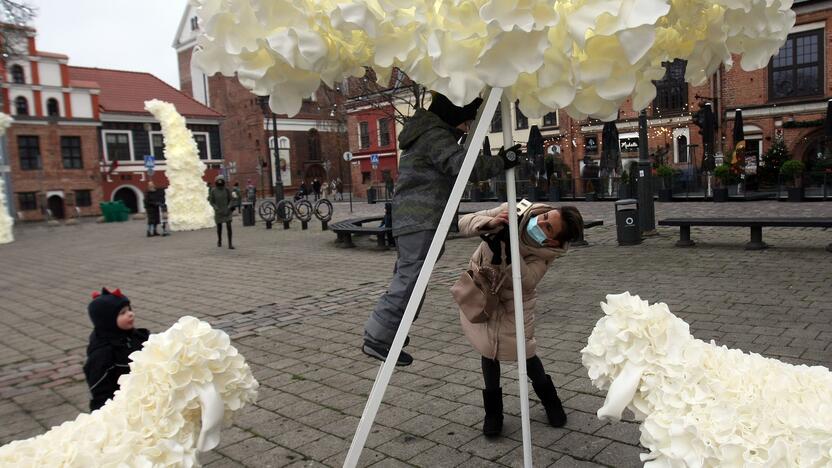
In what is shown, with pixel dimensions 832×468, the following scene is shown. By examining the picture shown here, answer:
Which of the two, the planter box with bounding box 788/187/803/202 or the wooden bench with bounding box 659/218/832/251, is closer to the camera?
the wooden bench with bounding box 659/218/832/251

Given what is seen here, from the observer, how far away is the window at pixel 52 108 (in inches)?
1618

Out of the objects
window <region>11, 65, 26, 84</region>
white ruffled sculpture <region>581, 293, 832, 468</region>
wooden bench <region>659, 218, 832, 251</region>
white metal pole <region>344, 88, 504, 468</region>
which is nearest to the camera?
white ruffled sculpture <region>581, 293, 832, 468</region>

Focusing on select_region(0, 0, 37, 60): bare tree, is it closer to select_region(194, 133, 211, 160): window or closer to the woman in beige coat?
the woman in beige coat

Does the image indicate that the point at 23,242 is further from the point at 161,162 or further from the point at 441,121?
the point at 161,162

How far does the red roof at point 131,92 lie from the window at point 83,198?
6621mm

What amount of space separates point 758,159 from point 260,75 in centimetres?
2836

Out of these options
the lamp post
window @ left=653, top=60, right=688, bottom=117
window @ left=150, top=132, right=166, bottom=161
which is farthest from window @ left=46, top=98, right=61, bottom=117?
the lamp post

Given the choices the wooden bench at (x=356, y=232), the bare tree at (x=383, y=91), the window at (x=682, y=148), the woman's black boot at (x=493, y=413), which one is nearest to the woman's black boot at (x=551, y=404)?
the woman's black boot at (x=493, y=413)

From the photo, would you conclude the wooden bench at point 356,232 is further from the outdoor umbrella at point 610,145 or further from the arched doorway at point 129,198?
the arched doorway at point 129,198

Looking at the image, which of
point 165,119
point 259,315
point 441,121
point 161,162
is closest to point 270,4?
point 441,121

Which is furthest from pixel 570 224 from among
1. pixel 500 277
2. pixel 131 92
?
pixel 131 92

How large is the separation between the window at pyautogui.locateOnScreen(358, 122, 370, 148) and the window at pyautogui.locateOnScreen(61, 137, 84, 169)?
19985mm

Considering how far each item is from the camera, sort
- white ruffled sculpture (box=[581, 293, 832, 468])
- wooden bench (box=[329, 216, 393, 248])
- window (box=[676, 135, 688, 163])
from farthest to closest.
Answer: window (box=[676, 135, 688, 163]), wooden bench (box=[329, 216, 393, 248]), white ruffled sculpture (box=[581, 293, 832, 468])

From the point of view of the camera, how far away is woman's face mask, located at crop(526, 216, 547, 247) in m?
3.13
